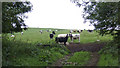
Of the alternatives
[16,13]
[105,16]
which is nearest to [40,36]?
[16,13]

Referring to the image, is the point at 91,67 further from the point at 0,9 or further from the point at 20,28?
the point at 20,28

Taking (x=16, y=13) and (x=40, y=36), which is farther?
(x=40, y=36)

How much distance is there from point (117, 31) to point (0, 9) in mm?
10740

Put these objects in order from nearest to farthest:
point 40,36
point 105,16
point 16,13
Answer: point 105,16 → point 16,13 → point 40,36

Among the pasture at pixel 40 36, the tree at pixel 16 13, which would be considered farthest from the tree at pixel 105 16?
the tree at pixel 16 13

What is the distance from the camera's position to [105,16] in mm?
15062

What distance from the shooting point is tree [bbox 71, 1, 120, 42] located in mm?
13172

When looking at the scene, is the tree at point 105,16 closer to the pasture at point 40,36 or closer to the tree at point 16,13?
the pasture at point 40,36

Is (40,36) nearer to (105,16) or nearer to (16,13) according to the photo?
(16,13)

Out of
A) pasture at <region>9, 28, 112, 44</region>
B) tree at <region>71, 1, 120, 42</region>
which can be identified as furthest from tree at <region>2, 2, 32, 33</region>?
tree at <region>71, 1, 120, 42</region>

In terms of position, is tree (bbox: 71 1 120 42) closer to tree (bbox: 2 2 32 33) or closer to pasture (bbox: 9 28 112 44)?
pasture (bbox: 9 28 112 44)

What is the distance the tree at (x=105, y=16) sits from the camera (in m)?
13.2

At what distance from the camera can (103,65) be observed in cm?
1034

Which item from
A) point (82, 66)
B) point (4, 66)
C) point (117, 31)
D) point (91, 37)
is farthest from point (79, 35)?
point (4, 66)
